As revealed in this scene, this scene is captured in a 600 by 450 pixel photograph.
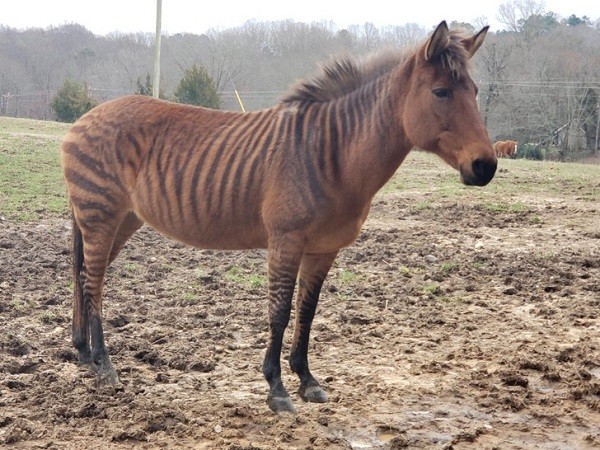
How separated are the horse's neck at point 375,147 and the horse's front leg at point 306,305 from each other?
1.91 feet

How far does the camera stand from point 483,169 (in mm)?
3541

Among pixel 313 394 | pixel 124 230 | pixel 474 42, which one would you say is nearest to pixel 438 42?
pixel 474 42

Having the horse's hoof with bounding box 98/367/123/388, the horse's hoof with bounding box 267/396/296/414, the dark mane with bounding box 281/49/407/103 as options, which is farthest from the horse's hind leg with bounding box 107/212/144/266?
the horse's hoof with bounding box 267/396/296/414

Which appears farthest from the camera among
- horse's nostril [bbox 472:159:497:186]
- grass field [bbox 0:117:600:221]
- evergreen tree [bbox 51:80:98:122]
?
evergreen tree [bbox 51:80:98:122]

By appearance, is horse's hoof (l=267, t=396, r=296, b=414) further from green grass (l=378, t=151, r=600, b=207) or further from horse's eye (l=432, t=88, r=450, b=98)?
green grass (l=378, t=151, r=600, b=207)

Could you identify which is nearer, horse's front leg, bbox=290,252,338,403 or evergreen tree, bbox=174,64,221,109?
horse's front leg, bbox=290,252,338,403

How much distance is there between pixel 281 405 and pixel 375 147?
1.64m

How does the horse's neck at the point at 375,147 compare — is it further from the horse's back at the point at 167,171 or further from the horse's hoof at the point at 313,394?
the horse's hoof at the point at 313,394

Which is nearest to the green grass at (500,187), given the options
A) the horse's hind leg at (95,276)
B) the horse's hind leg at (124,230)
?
the horse's hind leg at (124,230)

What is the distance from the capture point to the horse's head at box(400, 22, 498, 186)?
3598mm

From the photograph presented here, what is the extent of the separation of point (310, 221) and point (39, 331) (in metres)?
2.66

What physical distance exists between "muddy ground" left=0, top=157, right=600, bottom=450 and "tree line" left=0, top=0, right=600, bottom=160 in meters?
21.8

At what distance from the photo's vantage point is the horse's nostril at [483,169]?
353 cm

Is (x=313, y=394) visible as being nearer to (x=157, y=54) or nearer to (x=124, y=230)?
(x=124, y=230)
